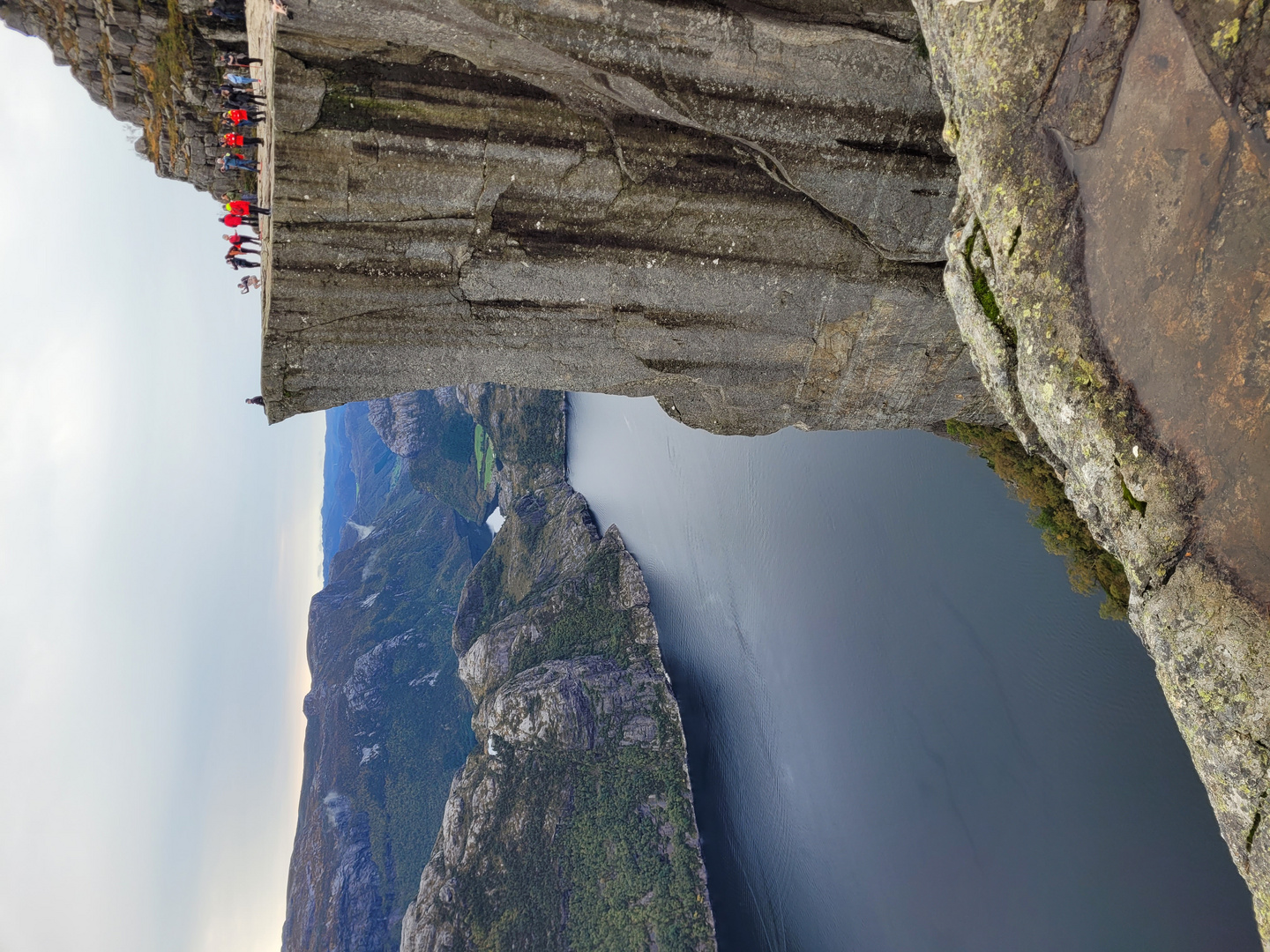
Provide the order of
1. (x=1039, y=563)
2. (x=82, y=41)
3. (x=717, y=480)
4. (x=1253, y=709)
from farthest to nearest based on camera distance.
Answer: (x=717, y=480), (x=1039, y=563), (x=82, y=41), (x=1253, y=709)

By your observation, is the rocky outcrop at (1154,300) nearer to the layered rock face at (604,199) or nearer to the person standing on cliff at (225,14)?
the layered rock face at (604,199)

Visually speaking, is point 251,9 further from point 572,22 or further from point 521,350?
point 521,350

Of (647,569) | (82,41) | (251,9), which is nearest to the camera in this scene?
(251,9)

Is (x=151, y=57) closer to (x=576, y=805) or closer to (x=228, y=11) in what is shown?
(x=228, y=11)

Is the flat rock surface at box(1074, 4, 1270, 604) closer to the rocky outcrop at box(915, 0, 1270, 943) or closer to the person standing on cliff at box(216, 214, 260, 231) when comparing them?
the rocky outcrop at box(915, 0, 1270, 943)

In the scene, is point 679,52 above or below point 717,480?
Answer: below

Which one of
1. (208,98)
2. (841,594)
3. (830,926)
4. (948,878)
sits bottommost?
(830,926)

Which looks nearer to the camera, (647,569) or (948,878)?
(948,878)

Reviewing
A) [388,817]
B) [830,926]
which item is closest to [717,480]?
[830,926]
